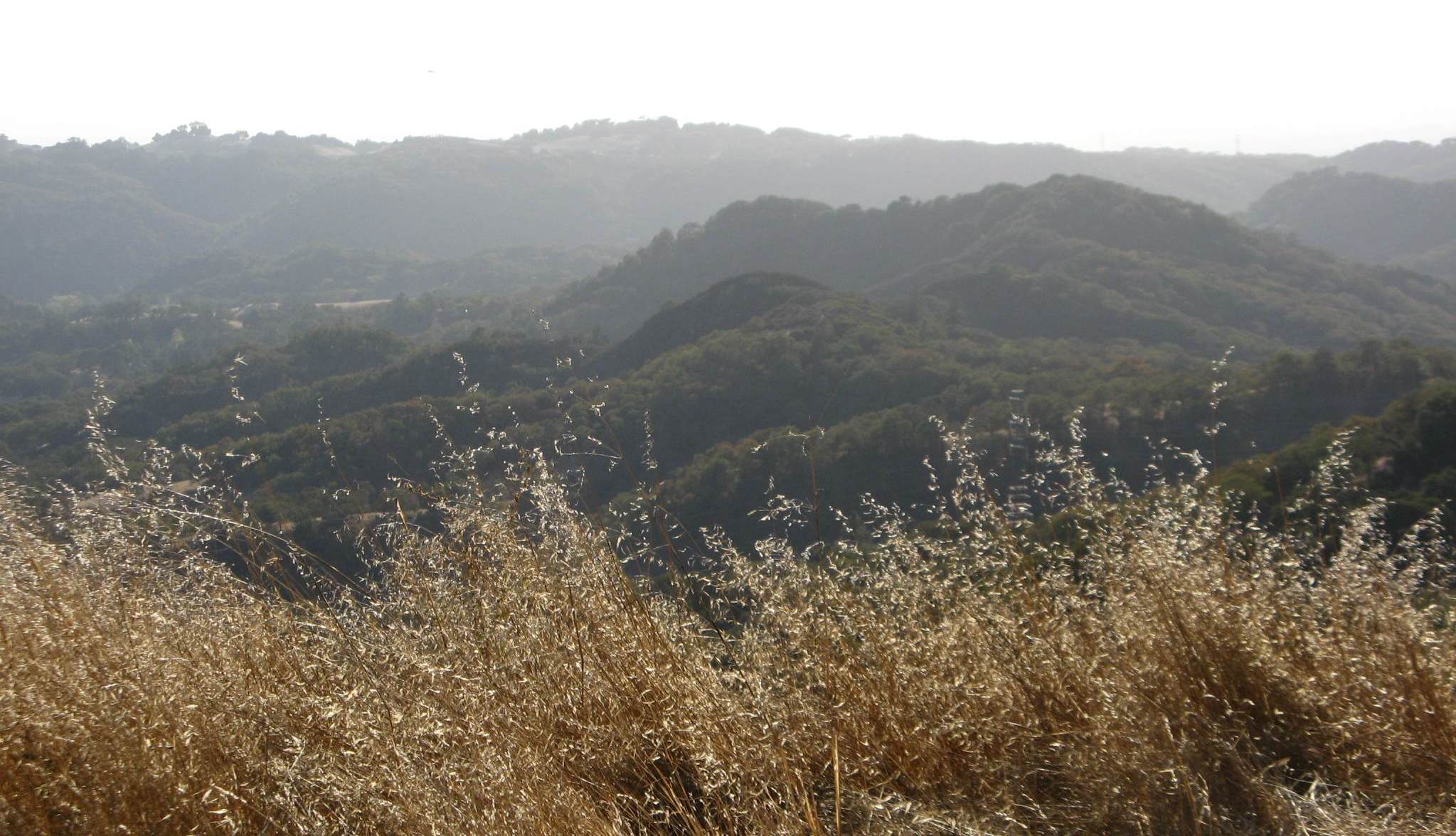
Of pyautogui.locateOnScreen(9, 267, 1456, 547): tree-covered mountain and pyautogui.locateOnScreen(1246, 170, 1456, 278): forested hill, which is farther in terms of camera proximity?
pyautogui.locateOnScreen(1246, 170, 1456, 278): forested hill

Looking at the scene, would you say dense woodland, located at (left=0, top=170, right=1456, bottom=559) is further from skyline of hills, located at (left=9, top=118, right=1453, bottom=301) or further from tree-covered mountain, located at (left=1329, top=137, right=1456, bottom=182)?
tree-covered mountain, located at (left=1329, top=137, right=1456, bottom=182)

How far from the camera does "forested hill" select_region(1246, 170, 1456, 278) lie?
2746 inches

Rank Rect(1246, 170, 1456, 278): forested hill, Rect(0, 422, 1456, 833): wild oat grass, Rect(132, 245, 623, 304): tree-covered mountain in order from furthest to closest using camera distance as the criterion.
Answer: Rect(132, 245, 623, 304): tree-covered mountain
Rect(1246, 170, 1456, 278): forested hill
Rect(0, 422, 1456, 833): wild oat grass

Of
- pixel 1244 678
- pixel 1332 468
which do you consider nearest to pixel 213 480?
pixel 1244 678

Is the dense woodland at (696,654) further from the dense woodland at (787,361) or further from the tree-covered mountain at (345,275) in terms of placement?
the tree-covered mountain at (345,275)

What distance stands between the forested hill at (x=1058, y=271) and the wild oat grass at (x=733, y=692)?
41.8 meters

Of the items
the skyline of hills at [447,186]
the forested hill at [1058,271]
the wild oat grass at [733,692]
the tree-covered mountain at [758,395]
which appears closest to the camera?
the wild oat grass at [733,692]

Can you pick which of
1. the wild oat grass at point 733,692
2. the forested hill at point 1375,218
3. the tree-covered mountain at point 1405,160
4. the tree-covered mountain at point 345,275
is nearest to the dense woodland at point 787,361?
the wild oat grass at point 733,692

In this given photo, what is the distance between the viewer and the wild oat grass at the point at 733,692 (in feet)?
5.20

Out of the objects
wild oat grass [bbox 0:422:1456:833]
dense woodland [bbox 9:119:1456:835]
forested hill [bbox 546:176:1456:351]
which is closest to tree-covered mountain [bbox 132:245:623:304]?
forested hill [bbox 546:176:1456:351]

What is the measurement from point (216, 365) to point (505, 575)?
3384cm

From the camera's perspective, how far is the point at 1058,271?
50.0m

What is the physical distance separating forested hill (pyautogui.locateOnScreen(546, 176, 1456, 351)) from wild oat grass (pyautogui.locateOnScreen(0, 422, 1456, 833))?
4184 cm

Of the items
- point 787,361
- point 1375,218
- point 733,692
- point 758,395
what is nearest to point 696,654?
point 733,692
